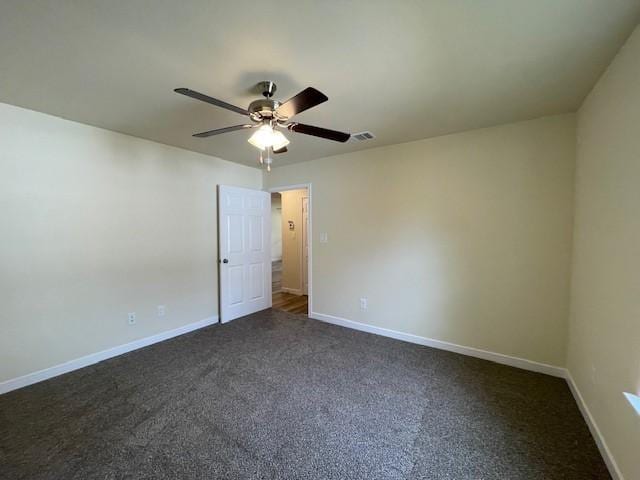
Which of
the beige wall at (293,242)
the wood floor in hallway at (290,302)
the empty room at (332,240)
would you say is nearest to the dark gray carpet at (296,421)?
the empty room at (332,240)

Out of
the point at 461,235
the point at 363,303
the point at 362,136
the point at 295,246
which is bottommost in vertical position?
the point at 363,303

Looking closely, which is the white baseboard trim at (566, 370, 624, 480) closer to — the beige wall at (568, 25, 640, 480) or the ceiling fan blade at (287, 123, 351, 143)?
the beige wall at (568, 25, 640, 480)

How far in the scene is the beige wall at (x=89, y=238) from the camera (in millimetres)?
2307

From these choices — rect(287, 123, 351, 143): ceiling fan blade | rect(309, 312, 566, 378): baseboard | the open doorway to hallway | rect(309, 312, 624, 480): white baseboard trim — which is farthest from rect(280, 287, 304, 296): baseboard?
rect(287, 123, 351, 143): ceiling fan blade

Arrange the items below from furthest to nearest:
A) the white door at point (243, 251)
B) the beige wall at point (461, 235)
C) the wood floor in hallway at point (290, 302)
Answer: the wood floor in hallway at point (290, 302)
the white door at point (243, 251)
the beige wall at point (461, 235)

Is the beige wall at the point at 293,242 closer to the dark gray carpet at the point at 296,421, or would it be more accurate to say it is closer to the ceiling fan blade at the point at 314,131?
the dark gray carpet at the point at 296,421

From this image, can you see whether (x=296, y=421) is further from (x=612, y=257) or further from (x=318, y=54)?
(x=318, y=54)

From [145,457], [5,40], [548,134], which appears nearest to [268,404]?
[145,457]

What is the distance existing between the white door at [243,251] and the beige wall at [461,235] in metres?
1.16

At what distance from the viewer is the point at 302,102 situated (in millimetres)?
1630

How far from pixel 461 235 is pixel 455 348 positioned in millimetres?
1266

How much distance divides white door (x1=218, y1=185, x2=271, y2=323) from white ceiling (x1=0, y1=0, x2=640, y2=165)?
1732 millimetres

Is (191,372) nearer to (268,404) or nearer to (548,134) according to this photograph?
(268,404)

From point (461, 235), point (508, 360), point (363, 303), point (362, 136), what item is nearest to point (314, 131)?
point (362, 136)
